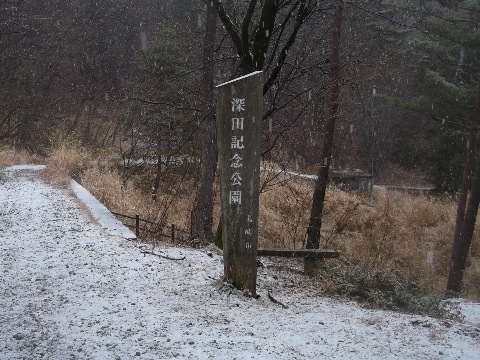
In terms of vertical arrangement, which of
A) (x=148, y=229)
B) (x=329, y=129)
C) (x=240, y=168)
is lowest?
(x=148, y=229)

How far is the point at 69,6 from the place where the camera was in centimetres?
2859

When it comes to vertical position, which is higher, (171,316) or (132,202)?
(132,202)

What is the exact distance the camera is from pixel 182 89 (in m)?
13.7

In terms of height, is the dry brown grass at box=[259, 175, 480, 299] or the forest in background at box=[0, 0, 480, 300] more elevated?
the forest in background at box=[0, 0, 480, 300]

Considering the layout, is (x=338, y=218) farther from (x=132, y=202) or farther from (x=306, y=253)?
(x=306, y=253)

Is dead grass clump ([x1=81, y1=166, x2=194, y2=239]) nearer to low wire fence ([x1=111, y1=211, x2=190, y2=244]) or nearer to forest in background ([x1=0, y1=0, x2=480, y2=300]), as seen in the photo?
low wire fence ([x1=111, y1=211, x2=190, y2=244])

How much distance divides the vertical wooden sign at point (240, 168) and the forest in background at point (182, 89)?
25.5 feet

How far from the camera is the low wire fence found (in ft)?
26.8

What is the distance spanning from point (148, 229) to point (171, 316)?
5.10 m

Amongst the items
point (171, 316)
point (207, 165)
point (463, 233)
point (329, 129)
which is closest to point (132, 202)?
point (207, 165)

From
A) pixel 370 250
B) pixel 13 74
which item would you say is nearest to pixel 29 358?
pixel 370 250

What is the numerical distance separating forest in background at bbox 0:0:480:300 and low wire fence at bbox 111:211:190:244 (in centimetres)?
424

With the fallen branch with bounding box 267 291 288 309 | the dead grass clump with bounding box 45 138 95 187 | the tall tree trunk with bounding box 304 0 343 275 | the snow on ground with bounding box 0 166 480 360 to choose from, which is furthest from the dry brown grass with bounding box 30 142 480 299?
the fallen branch with bounding box 267 291 288 309

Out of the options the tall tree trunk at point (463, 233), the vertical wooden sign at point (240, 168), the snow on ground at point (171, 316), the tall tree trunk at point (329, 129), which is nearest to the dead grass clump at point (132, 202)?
the snow on ground at point (171, 316)
